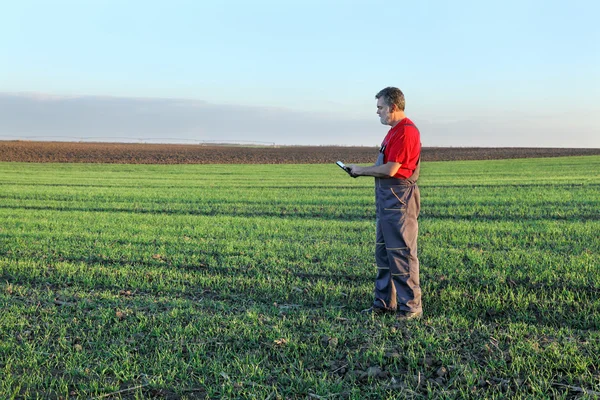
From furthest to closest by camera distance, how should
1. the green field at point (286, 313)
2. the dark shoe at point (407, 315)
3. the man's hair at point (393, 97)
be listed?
the dark shoe at point (407, 315)
the man's hair at point (393, 97)
the green field at point (286, 313)

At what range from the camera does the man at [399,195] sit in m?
5.79

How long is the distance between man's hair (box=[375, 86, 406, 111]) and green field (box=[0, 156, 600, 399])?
7.94 ft

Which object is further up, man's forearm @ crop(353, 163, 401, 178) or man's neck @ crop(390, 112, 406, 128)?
man's neck @ crop(390, 112, 406, 128)

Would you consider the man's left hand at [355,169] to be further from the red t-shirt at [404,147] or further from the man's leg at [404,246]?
the man's leg at [404,246]

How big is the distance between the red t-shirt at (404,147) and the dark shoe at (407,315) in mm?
1578

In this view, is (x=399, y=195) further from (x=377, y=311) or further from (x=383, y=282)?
(x=377, y=311)

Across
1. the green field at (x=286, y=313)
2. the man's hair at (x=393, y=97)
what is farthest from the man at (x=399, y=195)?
the green field at (x=286, y=313)

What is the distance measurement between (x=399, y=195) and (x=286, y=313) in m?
1.98

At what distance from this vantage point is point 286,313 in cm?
646

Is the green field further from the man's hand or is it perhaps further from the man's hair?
the man's hair

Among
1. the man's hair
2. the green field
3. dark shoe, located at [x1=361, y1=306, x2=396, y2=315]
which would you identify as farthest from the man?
the green field

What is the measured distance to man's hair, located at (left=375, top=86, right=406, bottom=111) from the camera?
5.86 m

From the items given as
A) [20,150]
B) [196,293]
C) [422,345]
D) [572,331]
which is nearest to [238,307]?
[196,293]

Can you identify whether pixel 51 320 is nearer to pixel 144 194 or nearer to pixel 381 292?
pixel 381 292
